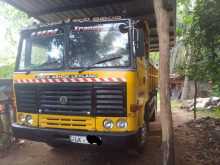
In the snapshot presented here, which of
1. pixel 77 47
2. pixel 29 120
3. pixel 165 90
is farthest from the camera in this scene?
pixel 29 120

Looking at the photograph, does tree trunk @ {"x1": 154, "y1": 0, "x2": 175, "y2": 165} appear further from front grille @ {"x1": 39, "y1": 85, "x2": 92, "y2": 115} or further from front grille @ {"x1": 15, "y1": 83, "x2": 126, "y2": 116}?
front grille @ {"x1": 39, "y1": 85, "x2": 92, "y2": 115}

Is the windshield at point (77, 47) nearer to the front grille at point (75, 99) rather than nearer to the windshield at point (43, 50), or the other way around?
the windshield at point (43, 50)

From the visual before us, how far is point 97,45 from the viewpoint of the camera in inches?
176

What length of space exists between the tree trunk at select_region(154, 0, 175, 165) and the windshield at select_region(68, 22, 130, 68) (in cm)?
57

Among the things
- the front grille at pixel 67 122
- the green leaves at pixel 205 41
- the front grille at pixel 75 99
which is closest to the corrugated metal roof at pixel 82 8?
the green leaves at pixel 205 41

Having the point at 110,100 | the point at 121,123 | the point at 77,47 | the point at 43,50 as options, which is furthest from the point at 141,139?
the point at 43,50

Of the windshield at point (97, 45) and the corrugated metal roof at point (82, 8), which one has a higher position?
the corrugated metal roof at point (82, 8)

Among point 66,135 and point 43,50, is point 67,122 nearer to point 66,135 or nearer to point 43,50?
point 66,135

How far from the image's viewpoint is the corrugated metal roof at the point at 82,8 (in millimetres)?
6238

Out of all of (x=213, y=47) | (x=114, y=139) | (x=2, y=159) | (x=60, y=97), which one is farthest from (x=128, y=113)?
(x=213, y=47)

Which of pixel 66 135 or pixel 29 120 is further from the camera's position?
pixel 29 120

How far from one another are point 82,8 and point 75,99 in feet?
10.0

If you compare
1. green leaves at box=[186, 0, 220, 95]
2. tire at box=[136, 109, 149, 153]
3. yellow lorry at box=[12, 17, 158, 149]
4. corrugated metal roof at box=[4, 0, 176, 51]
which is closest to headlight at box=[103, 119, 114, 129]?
yellow lorry at box=[12, 17, 158, 149]

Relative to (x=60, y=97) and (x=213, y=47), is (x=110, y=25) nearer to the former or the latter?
(x=60, y=97)
